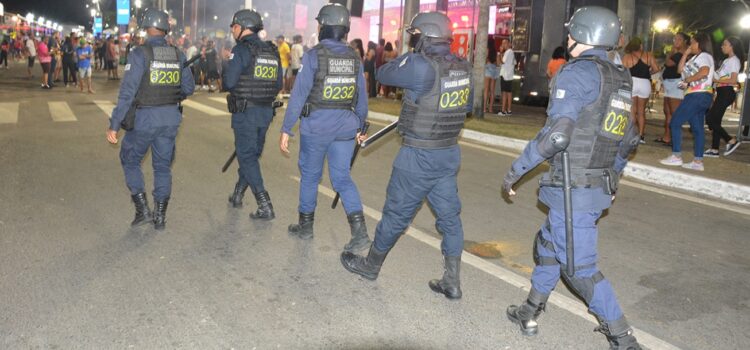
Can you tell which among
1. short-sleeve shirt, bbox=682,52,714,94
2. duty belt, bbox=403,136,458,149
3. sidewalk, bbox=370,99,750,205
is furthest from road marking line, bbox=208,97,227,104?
duty belt, bbox=403,136,458,149

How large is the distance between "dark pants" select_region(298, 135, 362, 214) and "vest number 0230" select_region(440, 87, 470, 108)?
1264 millimetres

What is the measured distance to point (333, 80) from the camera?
482 cm

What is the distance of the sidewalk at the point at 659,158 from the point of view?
771 cm

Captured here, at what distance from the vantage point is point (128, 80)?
17.0 ft

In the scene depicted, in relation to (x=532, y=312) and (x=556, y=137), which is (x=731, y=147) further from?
(x=556, y=137)

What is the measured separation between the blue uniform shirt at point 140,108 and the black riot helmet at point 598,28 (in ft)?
11.3

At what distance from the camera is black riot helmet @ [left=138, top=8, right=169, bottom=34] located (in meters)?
5.30

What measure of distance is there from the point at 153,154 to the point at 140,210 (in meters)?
0.53

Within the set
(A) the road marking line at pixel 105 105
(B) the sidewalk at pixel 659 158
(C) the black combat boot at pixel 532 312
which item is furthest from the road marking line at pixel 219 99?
(C) the black combat boot at pixel 532 312

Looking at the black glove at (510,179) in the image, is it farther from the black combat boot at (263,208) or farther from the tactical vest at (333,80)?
the black combat boot at (263,208)

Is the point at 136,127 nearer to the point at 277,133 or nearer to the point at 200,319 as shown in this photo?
the point at 200,319

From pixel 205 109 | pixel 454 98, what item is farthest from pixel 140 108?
pixel 205 109

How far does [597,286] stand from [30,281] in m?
3.46

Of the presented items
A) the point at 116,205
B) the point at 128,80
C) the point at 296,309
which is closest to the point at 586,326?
the point at 296,309
